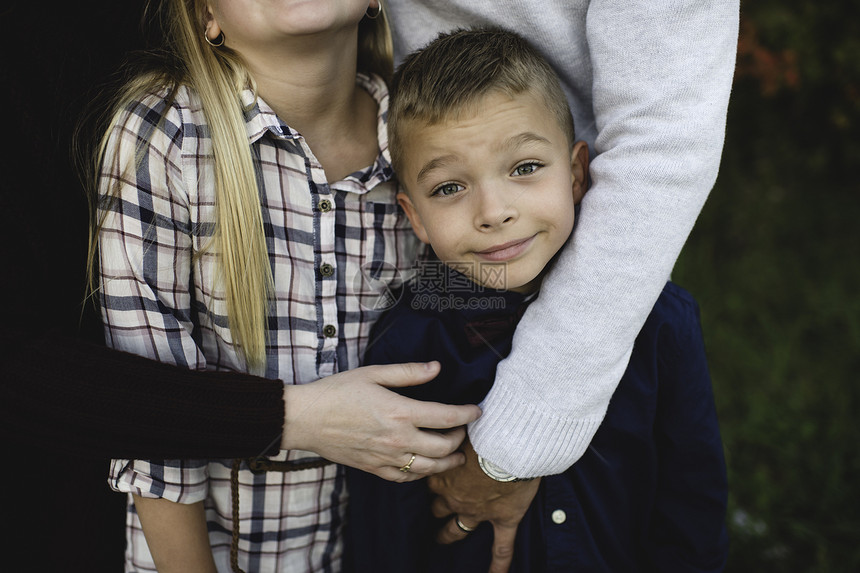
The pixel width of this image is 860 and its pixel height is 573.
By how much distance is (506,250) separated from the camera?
1.37 m

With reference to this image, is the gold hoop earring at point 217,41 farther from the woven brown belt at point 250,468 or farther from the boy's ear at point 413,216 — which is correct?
the woven brown belt at point 250,468

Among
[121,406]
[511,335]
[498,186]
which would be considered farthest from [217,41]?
[511,335]

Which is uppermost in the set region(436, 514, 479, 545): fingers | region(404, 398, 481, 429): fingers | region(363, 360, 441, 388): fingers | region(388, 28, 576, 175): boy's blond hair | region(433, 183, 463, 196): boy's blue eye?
region(388, 28, 576, 175): boy's blond hair

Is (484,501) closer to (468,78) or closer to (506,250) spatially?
(506,250)

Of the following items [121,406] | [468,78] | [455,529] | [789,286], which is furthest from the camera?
[789,286]

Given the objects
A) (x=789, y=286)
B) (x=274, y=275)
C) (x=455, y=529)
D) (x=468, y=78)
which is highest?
(x=468, y=78)

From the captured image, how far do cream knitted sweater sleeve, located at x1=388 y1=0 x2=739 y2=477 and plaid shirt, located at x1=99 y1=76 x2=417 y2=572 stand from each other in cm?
40

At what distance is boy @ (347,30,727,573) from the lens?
1.35 metres

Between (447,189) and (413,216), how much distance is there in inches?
5.0

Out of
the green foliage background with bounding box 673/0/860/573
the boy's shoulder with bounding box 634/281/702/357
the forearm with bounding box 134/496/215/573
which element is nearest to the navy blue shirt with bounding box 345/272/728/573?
the boy's shoulder with bounding box 634/281/702/357

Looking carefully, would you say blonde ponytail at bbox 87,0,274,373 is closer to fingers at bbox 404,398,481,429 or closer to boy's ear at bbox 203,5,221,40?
boy's ear at bbox 203,5,221,40

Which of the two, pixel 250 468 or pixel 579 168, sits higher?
pixel 579 168

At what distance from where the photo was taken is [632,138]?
1236 mm

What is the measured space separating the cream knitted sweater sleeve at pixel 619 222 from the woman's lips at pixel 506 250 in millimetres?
85
